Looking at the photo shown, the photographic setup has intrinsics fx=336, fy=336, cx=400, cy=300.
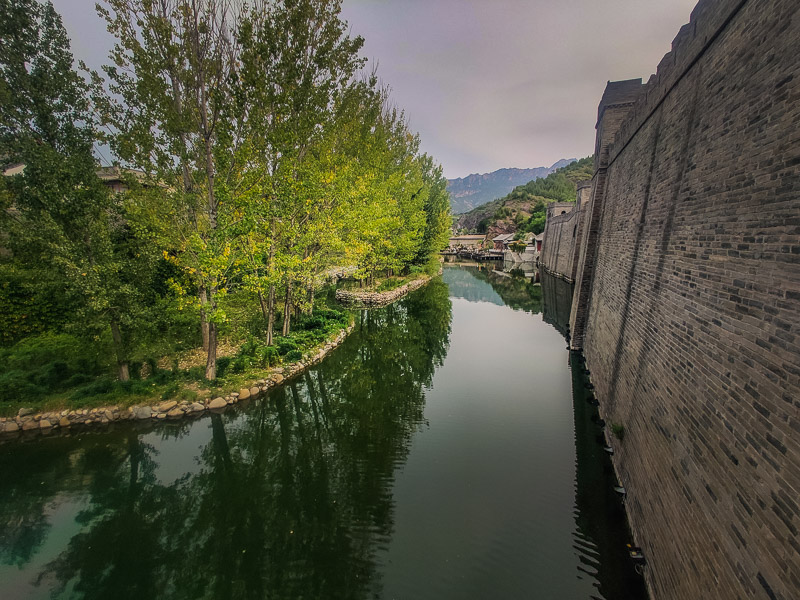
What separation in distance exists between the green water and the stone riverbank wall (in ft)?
4.47

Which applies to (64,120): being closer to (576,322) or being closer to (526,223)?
(576,322)

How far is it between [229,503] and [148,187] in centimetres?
837

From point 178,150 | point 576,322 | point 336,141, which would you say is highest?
point 336,141

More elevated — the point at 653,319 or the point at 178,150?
the point at 178,150

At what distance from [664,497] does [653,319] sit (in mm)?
2652

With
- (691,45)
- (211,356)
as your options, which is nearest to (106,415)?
(211,356)

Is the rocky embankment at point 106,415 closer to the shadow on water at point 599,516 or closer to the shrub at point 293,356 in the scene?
the shrub at point 293,356

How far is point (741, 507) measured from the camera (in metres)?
2.74

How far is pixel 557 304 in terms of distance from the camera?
2384 centimetres

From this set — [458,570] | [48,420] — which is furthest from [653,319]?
[48,420]

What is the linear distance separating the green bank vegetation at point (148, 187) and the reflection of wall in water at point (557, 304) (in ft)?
47.4

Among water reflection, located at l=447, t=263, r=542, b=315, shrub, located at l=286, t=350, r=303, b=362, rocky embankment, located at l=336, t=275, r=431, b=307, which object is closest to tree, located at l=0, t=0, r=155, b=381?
shrub, located at l=286, t=350, r=303, b=362

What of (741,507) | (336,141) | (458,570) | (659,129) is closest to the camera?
(741,507)

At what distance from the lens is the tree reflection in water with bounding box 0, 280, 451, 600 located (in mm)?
4684
